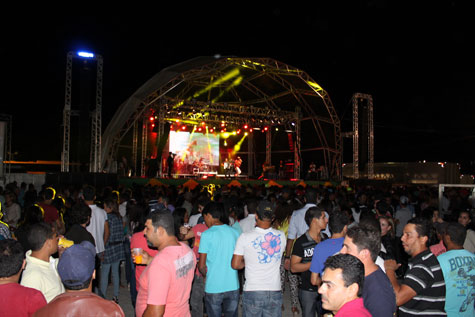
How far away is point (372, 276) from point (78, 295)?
1.64 m

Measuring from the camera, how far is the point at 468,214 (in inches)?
223

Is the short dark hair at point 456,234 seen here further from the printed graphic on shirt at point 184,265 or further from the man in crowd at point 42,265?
the man in crowd at point 42,265

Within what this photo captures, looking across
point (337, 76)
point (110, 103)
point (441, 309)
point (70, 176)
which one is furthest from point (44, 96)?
point (441, 309)

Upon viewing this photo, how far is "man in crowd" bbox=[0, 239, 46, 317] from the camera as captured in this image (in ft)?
7.08

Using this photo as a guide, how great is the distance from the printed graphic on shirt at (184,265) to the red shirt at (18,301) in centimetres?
81

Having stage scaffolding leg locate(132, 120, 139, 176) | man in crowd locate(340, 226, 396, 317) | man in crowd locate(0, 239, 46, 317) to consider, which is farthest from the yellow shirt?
stage scaffolding leg locate(132, 120, 139, 176)

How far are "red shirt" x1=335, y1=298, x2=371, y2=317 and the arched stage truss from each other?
58.2ft

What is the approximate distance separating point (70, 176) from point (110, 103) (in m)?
9.16

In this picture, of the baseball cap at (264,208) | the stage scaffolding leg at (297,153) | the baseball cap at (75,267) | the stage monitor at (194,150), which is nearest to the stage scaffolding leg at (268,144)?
the stage scaffolding leg at (297,153)

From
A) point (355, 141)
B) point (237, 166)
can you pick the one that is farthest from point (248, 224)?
point (237, 166)

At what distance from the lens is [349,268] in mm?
1886

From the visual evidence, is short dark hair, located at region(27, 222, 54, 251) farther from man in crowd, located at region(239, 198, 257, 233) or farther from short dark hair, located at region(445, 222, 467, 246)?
short dark hair, located at region(445, 222, 467, 246)

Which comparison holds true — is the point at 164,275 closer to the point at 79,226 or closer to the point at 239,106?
the point at 79,226

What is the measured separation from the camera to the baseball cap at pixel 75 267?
200 centimetres
